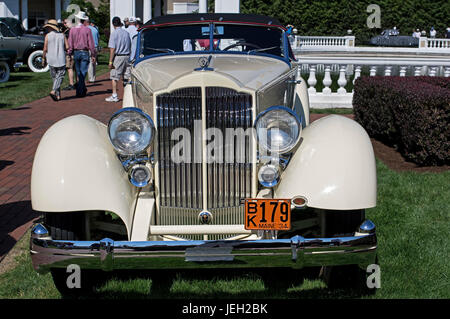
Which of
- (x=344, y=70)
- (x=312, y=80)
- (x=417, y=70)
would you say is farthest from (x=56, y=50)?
(x=417, y=70)

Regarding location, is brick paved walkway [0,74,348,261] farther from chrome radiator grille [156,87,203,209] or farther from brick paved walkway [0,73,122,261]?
chrome radiator grille [156,87,203,209]

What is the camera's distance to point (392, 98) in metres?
8.33

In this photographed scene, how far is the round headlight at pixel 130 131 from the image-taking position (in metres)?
3.79

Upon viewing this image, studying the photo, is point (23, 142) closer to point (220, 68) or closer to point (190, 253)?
point (220, 68)

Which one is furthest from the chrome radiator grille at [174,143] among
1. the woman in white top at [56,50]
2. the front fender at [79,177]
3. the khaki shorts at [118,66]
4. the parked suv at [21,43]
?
the parked suv at [21,43]

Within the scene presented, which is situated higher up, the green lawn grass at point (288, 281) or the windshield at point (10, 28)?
the windshield at point (10, 28)

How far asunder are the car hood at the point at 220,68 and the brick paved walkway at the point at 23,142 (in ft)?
6.36

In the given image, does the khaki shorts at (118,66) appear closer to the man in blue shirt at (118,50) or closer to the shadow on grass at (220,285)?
the man in blue shirt at (118,50)

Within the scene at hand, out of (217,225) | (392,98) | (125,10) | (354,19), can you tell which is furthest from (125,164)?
(354,19)

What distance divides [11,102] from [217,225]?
425 inches

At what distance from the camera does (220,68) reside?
428cm

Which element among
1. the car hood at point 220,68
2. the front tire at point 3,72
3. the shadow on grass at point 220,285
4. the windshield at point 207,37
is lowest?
the shadow on grass at point 220,285

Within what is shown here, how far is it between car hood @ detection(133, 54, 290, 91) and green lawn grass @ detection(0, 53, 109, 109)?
29.5ft

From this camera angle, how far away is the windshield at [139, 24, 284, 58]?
5367 millimetres
